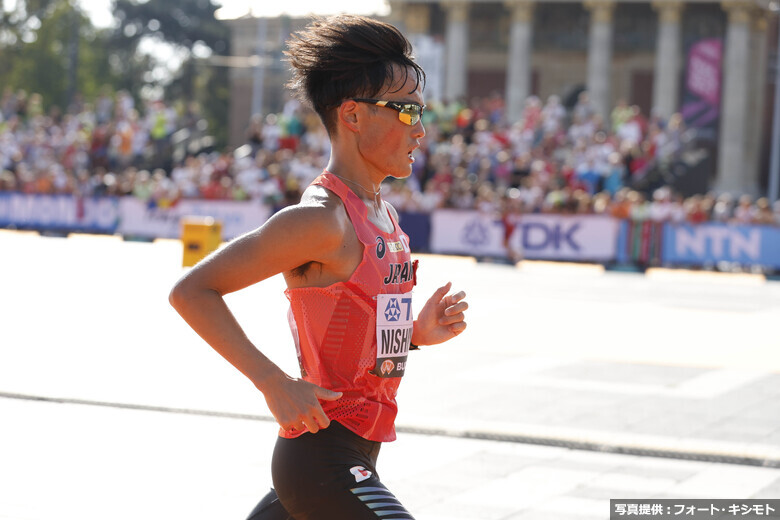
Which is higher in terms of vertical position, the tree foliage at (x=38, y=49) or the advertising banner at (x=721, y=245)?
the tree foliage at (x=38, y=49)

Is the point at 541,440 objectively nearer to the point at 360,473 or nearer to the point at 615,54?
the point at 360,473

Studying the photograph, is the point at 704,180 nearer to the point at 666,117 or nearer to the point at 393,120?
the point at 666,117

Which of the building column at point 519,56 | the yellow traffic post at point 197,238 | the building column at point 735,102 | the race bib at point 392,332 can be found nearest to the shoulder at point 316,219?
the race bib at point 392,332

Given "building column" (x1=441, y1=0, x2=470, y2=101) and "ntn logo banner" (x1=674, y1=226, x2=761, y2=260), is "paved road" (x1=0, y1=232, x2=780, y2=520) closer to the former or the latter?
"ntn logo banner" (x1=674, y1=226, x2=761, y2=260)

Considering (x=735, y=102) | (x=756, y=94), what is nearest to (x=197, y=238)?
(x=735, y=102)

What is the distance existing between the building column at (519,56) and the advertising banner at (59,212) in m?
27.1

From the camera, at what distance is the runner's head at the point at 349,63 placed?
3430 millimetres

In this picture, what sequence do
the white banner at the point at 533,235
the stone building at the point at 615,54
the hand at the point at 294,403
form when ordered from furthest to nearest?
the stone building at the point at 615,54, the white banner at the point at 533,235, the hand at the point at 294,403

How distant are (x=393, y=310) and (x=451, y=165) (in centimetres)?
2805

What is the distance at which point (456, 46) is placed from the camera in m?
58.8

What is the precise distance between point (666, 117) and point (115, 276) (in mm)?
38055

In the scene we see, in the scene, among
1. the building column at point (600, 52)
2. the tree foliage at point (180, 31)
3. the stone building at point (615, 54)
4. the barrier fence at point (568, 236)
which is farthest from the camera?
the tree foliage at point (180, 31)

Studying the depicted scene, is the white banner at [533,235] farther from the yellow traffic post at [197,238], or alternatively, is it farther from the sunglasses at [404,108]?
the sunglasses at [404,108]

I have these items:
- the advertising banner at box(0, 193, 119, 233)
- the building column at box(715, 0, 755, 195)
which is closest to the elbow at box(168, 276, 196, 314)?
the advertising banner at box(0, 193, 119, 233)
